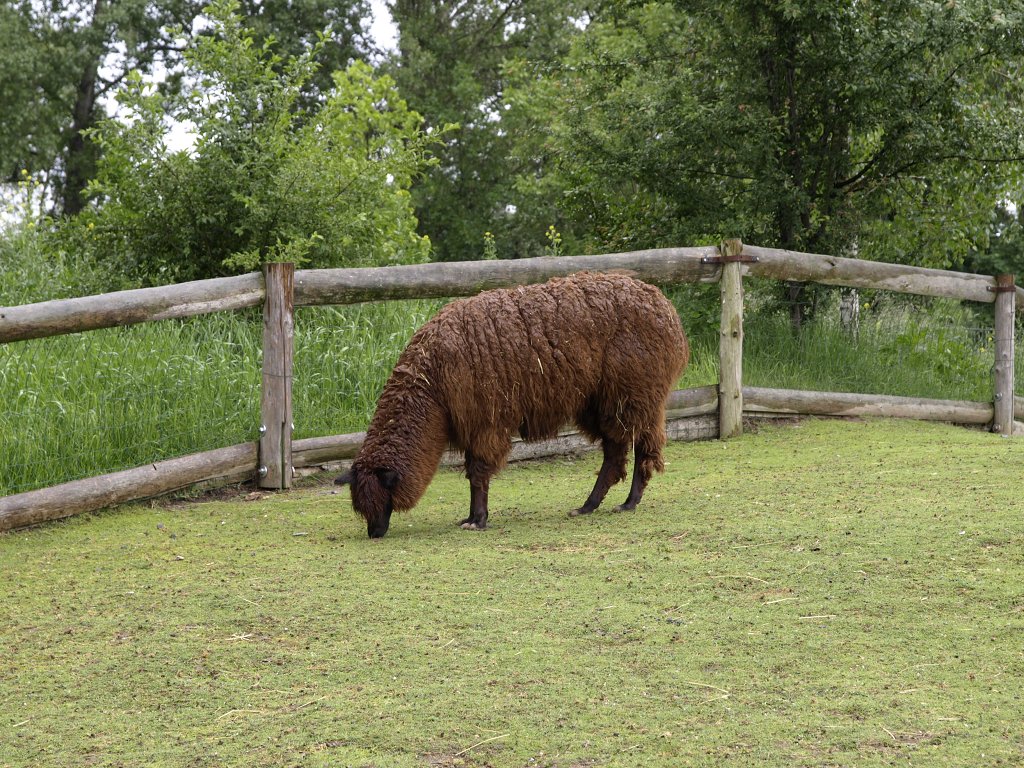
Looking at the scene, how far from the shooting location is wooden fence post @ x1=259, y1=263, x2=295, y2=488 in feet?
25.3

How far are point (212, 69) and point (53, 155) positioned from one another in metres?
25.3

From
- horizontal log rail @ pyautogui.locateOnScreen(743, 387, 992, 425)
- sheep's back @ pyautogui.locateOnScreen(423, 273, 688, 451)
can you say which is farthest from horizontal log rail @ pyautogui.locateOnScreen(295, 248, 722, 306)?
horizontal log rail @ pyautogui.locateOnScreen(743, 387, 992, 425)

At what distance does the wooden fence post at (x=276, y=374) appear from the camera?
7711mm

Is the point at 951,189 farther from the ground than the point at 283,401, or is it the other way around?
the point at 951,189

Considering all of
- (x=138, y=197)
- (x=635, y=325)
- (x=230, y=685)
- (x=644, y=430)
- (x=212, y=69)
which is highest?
(x=212, y=69)

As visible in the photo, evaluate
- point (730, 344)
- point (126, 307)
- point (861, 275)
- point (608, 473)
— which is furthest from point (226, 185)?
point (861, 275)

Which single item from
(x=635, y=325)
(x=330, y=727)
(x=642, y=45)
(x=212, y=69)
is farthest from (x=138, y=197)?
(x=330, y=727)

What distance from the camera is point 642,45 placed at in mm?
13359

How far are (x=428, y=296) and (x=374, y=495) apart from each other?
7.64 ft

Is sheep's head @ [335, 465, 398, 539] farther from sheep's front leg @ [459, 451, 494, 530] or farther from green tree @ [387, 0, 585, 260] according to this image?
green tree @ [387, 0, 585, 260]

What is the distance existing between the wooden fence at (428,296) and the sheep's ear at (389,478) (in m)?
1.63

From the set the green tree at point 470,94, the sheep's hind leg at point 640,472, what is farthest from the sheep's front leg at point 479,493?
the green tree at point 470,94

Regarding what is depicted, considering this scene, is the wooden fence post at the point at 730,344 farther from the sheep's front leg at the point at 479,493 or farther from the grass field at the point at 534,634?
the sheep's front leg at the point at 479,493

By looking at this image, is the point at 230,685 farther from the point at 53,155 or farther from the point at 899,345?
the point at 53,155
